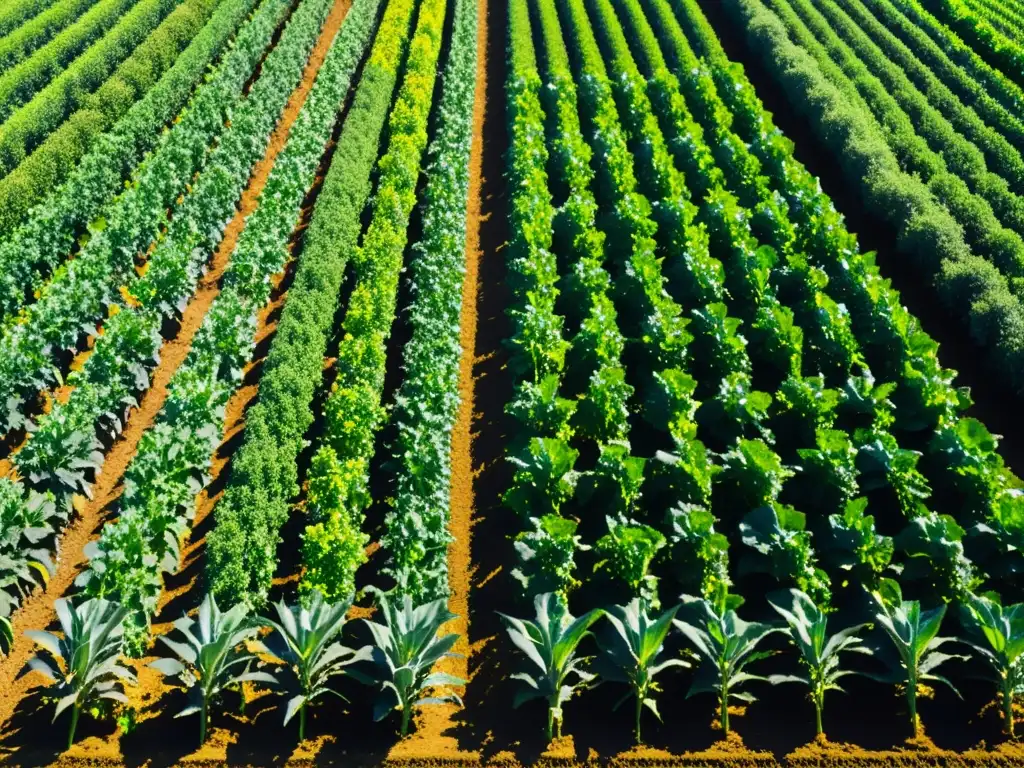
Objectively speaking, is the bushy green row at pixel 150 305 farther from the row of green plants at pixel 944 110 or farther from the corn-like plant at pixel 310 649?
the row of green plants at pixel 944 110

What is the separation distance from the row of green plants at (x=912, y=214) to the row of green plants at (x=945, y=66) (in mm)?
4446

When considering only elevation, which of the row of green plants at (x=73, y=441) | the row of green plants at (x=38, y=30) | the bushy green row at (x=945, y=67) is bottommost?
the row of green plants at (x=73, y=441)

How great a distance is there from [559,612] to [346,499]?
178 inches

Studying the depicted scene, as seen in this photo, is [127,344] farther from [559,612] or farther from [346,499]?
[559,612]

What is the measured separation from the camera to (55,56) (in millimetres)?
35188

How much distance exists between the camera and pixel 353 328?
20953mm

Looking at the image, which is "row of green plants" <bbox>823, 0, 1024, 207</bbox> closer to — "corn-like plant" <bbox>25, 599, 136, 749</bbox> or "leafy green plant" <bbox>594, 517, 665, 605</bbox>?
"leafy green plant" <bbox>594, 517, 665, 605</bbox>

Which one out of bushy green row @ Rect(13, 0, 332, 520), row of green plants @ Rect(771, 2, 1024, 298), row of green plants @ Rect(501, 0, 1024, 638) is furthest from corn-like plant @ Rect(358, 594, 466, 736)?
row of green plants @ Rect(771, 2, 1024, 298)

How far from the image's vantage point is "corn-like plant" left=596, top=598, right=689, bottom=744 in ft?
→ 46.0

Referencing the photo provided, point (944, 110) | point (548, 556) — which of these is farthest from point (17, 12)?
point (548, 556)

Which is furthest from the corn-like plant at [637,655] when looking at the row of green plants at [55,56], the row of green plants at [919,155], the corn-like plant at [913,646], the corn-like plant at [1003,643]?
the row of green plants at [55,56]

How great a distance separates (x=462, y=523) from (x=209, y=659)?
18.3 ft

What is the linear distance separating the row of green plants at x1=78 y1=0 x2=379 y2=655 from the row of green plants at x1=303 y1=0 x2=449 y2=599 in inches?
85.4

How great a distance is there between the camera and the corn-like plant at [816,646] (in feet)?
46.0
